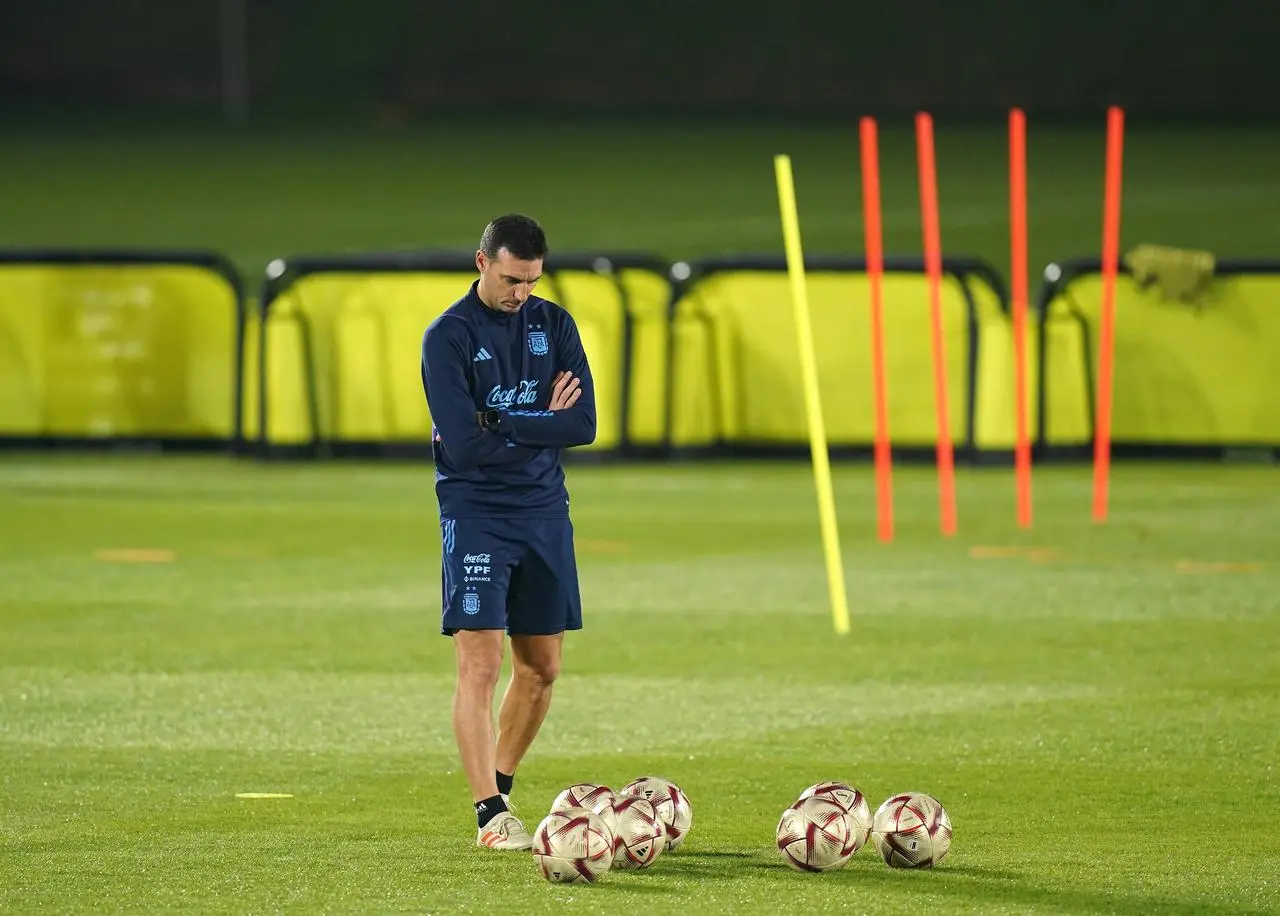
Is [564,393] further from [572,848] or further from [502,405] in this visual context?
[572,848]

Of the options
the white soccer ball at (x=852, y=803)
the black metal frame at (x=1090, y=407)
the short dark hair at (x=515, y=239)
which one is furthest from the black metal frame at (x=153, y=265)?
the white soccer ball at (x=852, y=803)

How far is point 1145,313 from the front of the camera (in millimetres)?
22422

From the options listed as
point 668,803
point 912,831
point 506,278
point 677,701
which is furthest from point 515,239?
point 677,701

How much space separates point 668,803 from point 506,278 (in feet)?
5.48

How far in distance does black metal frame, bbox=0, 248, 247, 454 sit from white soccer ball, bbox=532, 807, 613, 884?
15.5 meters

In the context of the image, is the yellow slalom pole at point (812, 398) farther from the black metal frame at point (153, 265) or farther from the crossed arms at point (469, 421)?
the black metal frame at point (153, 265)

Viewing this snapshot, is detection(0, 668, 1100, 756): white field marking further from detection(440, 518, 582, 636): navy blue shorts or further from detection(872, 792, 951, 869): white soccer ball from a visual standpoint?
detection(872, 792, 951, 869): white soccer ball

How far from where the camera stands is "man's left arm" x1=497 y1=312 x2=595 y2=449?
8.16 metres

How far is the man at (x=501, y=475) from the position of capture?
8.12m

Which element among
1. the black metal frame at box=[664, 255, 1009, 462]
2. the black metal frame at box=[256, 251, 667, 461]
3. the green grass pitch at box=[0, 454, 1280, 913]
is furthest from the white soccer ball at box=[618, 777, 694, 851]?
the black metal frame at box=[256, 251, 667, 461]

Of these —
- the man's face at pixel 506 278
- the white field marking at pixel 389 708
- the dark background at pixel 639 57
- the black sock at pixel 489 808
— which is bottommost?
the white field marking at pixel 389 708

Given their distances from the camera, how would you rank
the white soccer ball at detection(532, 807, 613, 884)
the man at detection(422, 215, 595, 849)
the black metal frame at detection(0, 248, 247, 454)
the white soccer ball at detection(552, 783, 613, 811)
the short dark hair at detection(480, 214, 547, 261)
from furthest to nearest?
1. the black metal frame at detection(0, 248, 247, 454)
2. the man at detection(422, 215, 595, 849)
3. the short dark hair at detection(480, 214, 547, 261)
4. the white soccer ball at detection(552, 783, 613, 811)
5. the white soccer ball at detection(532, 807, 613, 884)

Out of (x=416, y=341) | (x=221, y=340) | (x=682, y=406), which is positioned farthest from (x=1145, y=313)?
(x=221, y=340)

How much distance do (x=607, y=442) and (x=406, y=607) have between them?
8328 mm
